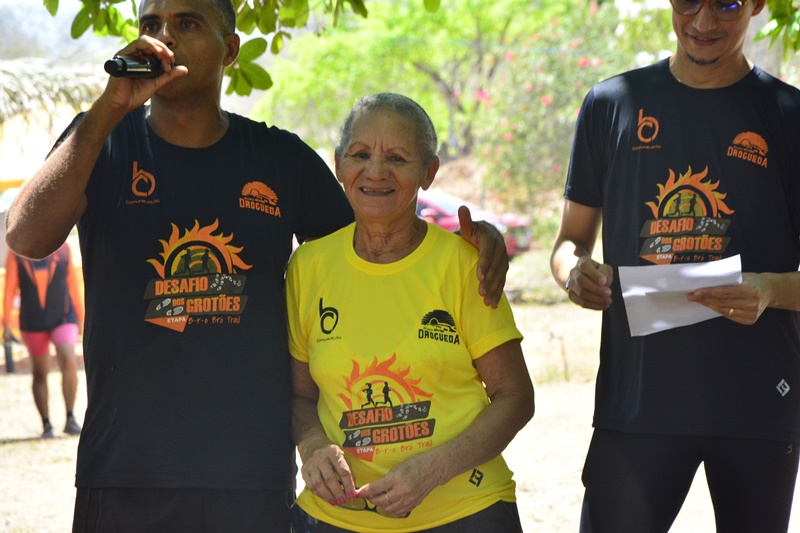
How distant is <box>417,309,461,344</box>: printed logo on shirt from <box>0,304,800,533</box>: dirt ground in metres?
3.85

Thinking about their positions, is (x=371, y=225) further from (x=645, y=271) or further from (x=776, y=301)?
(x=776, y=301)

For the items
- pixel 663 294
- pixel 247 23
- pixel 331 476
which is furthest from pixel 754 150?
pixel 247 23

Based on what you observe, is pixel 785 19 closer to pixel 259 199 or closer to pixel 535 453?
pixel 259 199

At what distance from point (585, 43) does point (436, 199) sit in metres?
5.24

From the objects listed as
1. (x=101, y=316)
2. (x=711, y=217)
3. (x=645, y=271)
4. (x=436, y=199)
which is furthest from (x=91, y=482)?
(x=436, y=199)

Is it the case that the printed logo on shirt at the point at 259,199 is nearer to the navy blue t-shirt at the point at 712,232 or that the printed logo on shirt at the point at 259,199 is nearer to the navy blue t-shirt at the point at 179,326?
the navy blue t-shirt at the point at 179,326

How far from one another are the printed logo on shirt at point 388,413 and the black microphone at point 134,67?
104cm

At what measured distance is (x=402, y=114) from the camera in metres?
3.08

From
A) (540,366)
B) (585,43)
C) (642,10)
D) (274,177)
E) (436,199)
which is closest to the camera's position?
(274,177)

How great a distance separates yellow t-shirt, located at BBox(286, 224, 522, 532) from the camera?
2.95m

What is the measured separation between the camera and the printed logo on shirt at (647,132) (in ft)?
10.6

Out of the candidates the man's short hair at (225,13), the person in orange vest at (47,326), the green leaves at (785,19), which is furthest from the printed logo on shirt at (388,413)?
the person in orange vest at (47,326)

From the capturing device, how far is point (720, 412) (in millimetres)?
3100

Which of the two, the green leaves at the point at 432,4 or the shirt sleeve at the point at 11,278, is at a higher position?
the green leaves at the point at 432,4
